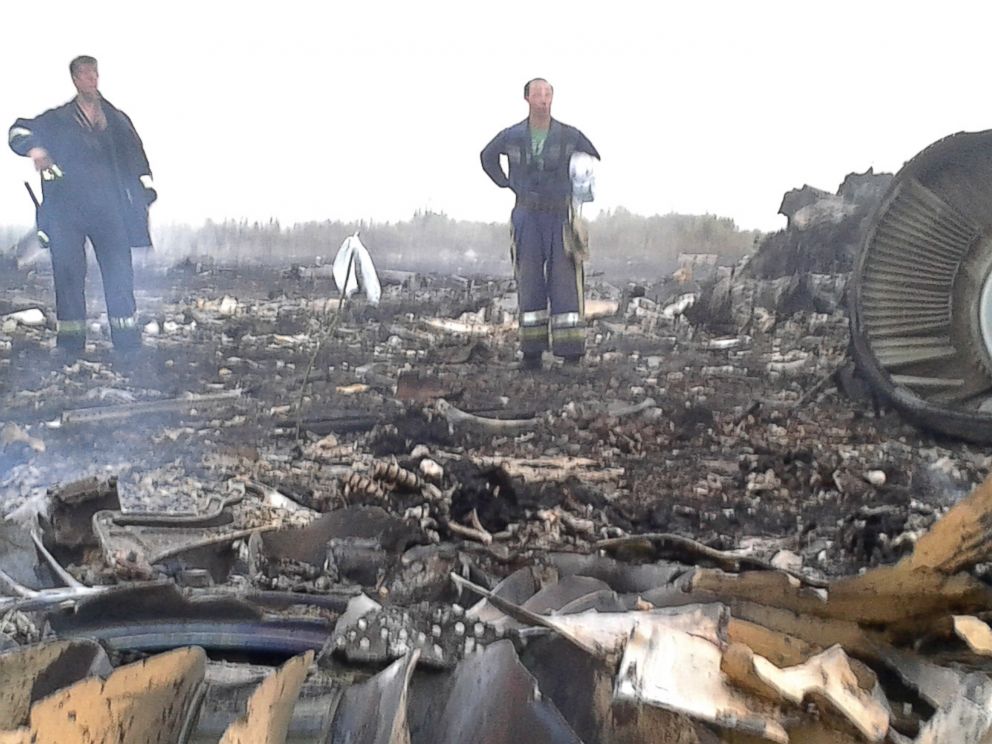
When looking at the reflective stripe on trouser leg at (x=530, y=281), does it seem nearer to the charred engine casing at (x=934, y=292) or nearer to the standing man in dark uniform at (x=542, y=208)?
the standing man in dark uniform at (x=542, y=208)

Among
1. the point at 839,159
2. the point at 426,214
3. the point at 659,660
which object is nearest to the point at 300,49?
the point at 426,214

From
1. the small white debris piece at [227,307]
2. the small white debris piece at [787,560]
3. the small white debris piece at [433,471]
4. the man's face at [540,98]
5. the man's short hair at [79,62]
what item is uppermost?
the man's short hair at [79,62]

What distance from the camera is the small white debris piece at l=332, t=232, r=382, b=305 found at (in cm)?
220

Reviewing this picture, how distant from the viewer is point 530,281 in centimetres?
223

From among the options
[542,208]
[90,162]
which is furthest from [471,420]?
[90,162]

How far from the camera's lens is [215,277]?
224 centimetres

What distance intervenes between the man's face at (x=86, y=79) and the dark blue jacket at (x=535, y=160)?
876 millimetres

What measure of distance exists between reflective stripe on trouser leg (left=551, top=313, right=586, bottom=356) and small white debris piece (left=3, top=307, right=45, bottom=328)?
1197mm

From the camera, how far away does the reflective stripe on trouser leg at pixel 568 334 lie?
2.25m

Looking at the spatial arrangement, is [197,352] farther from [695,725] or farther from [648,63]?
[695,725]

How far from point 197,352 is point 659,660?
1.32 meters

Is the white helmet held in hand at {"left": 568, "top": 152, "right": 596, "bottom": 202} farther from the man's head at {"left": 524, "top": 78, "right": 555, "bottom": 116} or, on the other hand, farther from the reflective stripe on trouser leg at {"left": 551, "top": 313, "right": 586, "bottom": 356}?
the reflective stripe on trouser leg at {"left": 551, "top": 313, "right": 586, "bottom": 356}

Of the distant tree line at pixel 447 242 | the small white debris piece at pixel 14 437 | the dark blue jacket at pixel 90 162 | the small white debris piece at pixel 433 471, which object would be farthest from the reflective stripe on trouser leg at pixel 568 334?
the small white debris piece at pixel 14 437

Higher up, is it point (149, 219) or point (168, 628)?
point (149, 219)
